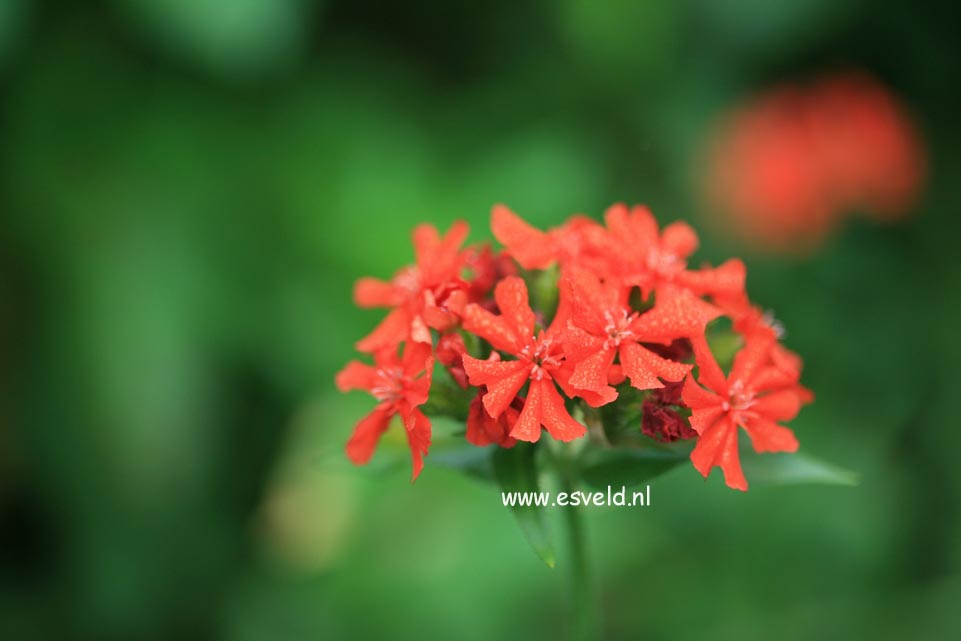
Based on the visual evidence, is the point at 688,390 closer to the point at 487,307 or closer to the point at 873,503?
the point at 487,307

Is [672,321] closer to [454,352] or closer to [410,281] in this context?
[454,352]

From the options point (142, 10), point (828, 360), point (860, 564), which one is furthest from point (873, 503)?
point (142, 10)

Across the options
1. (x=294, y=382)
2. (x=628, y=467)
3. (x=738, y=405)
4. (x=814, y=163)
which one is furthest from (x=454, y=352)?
(x=814, y=163)

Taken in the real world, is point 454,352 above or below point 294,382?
below

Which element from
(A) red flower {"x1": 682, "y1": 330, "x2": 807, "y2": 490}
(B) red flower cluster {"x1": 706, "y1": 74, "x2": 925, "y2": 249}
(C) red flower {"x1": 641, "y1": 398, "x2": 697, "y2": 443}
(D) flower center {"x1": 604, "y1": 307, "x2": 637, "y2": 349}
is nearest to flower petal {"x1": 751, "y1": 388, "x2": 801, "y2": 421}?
(A) red flower {"x1": 682, "y1": 330, "x2": 807, "y2": 490}

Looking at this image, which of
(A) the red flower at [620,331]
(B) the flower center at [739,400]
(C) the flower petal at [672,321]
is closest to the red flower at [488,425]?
(A) the red flower at [620,331]
